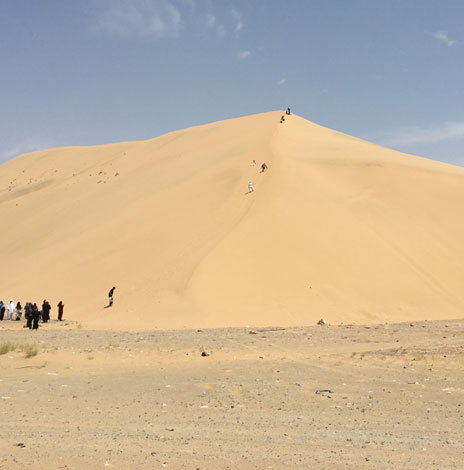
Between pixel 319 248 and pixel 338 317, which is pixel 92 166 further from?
pixel 338 317

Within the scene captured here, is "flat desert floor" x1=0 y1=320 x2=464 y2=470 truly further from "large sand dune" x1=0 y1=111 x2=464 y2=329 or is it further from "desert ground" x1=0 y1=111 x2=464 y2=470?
"large sand dune" x1=0 y1=111 x2=464 y2=329

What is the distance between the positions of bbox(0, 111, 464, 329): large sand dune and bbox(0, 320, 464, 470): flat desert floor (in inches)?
→ 224

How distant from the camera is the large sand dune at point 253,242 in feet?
68.6

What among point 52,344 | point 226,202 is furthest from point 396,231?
point 52,344

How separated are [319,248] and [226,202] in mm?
6037

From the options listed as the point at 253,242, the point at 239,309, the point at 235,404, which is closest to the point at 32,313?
the point at 239,309

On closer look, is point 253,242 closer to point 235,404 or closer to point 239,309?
point 239,309

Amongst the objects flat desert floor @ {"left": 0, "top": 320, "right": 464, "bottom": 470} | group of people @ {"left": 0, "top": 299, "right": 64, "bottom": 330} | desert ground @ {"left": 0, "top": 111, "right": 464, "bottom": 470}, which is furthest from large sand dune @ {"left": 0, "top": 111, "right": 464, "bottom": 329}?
flat desert floor @ {"left": 0, "top": 320, "right": 464, "bottom": 470}

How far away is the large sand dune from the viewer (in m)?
20.9

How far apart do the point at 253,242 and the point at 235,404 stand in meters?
15.9

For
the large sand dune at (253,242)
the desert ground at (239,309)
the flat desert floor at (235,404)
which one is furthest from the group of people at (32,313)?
the flat desert floor at (235,404)

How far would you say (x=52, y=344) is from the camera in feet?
48.4

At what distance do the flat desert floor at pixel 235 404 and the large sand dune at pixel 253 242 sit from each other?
5698mm

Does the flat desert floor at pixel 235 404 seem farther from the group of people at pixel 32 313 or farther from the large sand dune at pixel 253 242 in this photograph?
the large sand dune at pixel 253 242
